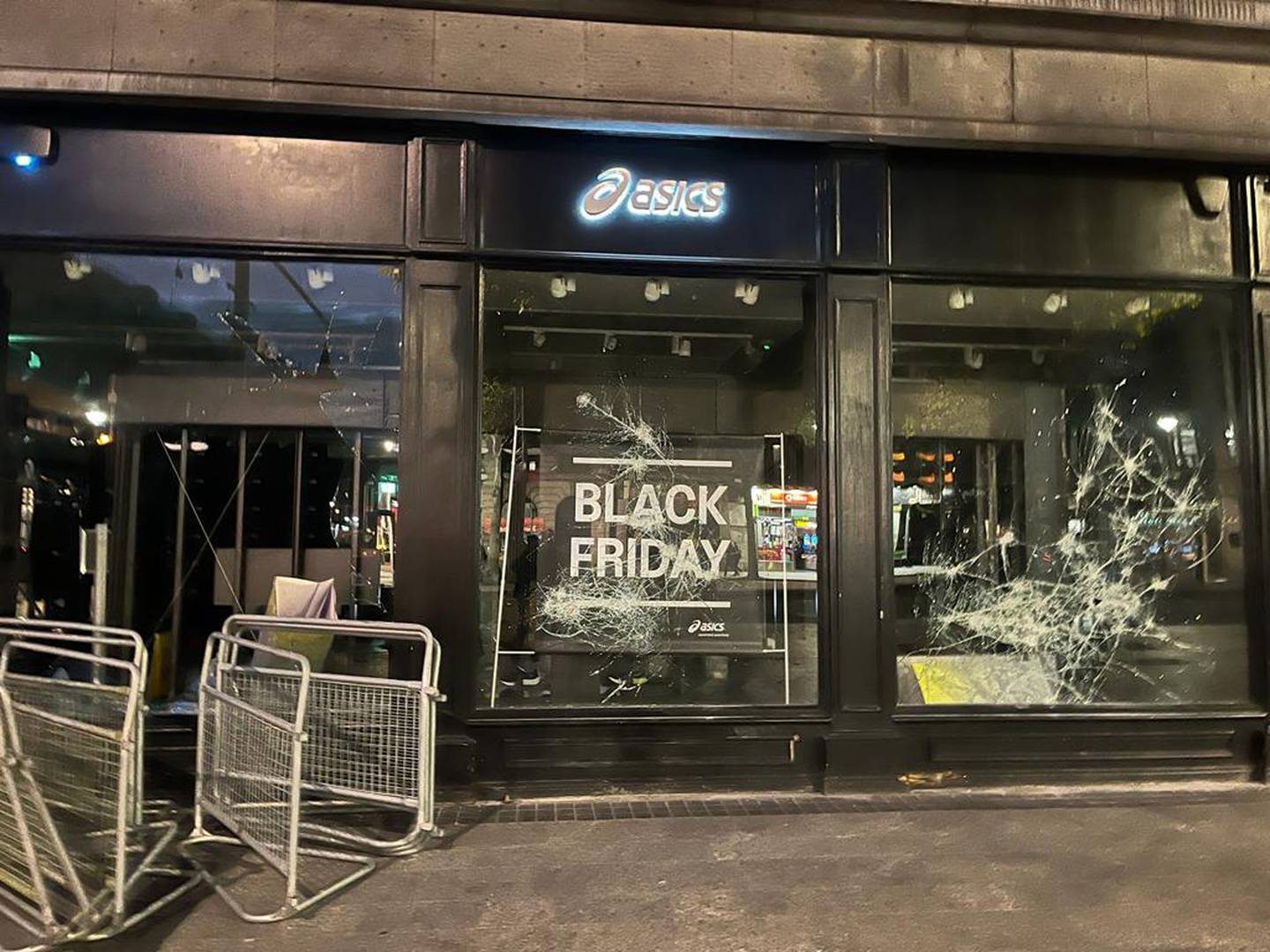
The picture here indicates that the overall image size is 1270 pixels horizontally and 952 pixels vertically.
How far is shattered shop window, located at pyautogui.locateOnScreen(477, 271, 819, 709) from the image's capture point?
6.01 metres

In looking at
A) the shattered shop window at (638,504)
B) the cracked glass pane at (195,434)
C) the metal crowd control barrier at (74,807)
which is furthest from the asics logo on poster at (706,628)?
the metal crowd control barrier at (74,807)

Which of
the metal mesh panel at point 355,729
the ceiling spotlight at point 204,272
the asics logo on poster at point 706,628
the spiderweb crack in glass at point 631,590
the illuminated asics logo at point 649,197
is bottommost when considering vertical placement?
the metal mesh panel at point 355,729

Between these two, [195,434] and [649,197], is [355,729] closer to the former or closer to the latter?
[195,434]

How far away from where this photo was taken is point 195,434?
6.83m

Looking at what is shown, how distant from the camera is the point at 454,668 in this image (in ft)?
17.9

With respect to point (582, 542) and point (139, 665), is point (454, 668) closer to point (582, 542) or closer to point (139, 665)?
point (582, 542)

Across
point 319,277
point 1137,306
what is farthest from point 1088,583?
point 319,277

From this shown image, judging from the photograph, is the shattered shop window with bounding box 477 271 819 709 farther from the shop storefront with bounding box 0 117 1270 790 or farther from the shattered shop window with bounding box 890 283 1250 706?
the shattered shop window with bounding box 890 283 1250 706

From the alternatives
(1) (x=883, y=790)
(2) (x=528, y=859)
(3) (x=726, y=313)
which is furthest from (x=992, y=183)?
(2) (x=528, y=859)

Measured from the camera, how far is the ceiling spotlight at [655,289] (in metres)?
6.11

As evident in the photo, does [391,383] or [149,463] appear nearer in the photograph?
[391,383]

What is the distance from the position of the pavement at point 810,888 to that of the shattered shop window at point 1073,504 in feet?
3.88

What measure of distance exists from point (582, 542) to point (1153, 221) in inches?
183

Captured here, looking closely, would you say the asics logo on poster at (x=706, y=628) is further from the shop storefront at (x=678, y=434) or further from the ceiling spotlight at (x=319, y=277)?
the ceiling spotlight at (x=319, y=277)
